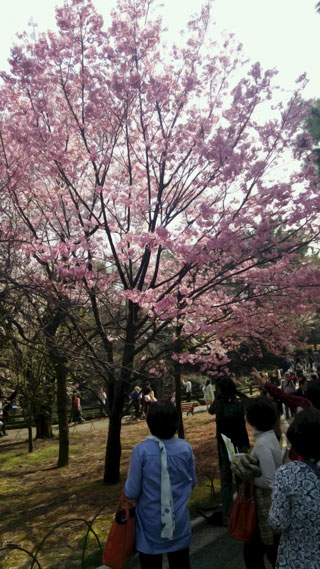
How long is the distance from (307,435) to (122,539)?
1331mm

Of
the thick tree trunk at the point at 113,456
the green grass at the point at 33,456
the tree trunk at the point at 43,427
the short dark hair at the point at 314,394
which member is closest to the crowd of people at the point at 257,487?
the short dark hair at the point at 314,394

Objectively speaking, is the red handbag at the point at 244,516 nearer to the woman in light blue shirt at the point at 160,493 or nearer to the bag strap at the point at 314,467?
the woman in light blue shirt at the point at 160,493

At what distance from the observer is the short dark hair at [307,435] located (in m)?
2.18

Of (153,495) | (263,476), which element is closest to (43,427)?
(263,476)

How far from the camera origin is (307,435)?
2.20 metres

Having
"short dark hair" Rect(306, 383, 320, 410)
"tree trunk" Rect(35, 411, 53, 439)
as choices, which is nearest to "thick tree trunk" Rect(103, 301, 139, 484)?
"short dark hair" Rect(306, 383, 320, 410)

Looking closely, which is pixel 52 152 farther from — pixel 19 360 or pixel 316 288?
pixel 19 360

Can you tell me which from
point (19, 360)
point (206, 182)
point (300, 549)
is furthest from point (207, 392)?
point (300, 549)

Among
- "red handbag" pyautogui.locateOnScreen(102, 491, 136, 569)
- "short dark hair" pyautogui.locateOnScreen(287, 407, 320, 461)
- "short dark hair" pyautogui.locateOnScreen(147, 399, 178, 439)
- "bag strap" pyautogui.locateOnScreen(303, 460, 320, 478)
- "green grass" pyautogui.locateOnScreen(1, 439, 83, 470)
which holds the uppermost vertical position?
"short dark hair" pyautogui.locateOnScreen(147, 399, 178, 439)

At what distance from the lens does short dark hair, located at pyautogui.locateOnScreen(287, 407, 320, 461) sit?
218 cm

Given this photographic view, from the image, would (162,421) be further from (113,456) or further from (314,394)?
(113,456)

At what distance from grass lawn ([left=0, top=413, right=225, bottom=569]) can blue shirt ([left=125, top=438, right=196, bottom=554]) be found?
1.39 metres

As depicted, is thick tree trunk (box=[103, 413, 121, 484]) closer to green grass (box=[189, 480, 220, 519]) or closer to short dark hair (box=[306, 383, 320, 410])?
green grass (box=[189, 480, 220, 519])

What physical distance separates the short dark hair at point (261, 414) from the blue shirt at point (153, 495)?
728 mm
